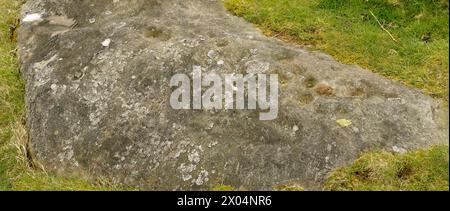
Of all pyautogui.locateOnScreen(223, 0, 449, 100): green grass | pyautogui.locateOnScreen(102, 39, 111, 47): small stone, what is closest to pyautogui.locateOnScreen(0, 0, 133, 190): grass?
pyautogui.locateOnScreen(102, 39, 111, 47): small stone

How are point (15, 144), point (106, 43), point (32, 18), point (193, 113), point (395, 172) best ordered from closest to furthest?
point (395, 172), point (193, 113), point (15, 144), point (106, 43), point (32, 18)

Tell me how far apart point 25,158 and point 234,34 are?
3.57 meters

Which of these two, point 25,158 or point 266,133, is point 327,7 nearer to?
point 266,133

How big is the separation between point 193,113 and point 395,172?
2.65 m

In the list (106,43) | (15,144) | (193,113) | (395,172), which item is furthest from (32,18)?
(395,172)

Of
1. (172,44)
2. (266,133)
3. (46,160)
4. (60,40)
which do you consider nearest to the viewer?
(266,133)

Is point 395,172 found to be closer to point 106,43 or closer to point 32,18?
point 106,43

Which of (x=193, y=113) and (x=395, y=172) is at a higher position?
(x=193, y=113)

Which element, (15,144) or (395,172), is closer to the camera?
(395,172)

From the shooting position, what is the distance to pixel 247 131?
699cm

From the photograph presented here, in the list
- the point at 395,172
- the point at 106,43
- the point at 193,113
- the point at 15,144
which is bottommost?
the point at 15,144

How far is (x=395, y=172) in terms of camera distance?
254 inches

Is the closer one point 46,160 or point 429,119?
point 429,119
